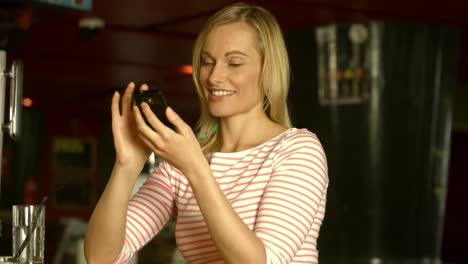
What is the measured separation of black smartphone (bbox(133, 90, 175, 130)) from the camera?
1.40 m

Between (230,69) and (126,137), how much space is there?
26 centimetres

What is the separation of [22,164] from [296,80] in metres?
11.6

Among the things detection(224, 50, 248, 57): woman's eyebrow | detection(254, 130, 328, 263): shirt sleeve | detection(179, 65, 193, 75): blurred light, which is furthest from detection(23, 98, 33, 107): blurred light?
detection(254, 130, 328, 263): shirt sleeve

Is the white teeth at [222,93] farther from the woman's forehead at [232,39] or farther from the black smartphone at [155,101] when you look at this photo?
the black smartphone at [155,101]

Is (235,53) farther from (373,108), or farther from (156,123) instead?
(373,108)

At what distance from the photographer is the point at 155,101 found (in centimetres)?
145

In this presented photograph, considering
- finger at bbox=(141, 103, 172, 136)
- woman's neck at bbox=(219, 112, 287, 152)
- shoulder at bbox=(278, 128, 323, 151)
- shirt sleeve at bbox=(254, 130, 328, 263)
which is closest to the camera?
finger at bbox=(141, 103, 172, 136)

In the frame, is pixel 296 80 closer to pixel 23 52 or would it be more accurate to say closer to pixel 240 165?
pixel 23 52

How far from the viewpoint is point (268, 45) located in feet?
5.52

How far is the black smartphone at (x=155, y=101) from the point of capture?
4.61ft

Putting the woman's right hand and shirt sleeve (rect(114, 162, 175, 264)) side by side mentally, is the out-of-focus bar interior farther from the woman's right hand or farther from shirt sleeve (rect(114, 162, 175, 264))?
the woman's right hand

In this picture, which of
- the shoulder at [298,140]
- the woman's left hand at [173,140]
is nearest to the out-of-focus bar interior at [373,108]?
the shoulder at [298,140]

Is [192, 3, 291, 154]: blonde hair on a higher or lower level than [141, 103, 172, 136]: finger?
higher

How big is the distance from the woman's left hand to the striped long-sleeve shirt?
7.6 inches
